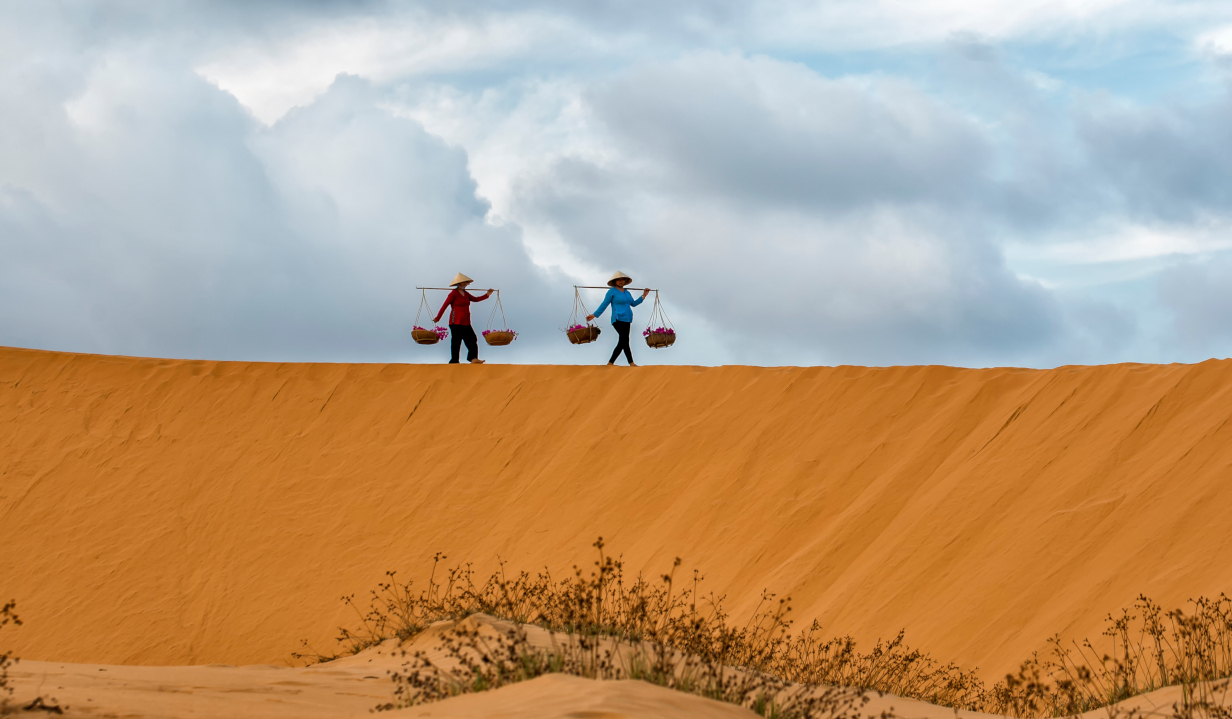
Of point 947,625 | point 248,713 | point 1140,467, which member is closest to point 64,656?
point 248,713

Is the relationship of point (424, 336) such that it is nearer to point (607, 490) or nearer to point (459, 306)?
point (459, 306)

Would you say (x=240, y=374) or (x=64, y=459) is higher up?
(x=240, y=374)

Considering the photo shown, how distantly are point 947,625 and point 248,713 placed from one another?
241 inches

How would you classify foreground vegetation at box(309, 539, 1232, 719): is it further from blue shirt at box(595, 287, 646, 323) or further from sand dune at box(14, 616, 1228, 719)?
blue shirt at box(595, 287, 646, 323)

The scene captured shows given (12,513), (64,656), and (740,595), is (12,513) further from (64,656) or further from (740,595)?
(740,595)

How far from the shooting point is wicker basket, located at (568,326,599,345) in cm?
1430

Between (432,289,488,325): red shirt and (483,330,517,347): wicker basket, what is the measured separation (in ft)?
1.45

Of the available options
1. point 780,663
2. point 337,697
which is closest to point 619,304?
point 780,663

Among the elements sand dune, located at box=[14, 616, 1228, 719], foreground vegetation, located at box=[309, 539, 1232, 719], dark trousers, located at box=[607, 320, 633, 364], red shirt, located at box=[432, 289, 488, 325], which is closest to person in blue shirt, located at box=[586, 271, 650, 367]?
dark trousers, located at box=[607, 320, 633, 364]

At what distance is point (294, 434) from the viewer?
47.0ft

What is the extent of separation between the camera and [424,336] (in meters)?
15.2

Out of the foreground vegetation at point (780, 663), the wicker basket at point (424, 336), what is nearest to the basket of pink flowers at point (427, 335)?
the wicker basket at point (424, 336)

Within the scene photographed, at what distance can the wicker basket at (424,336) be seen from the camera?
15141mm

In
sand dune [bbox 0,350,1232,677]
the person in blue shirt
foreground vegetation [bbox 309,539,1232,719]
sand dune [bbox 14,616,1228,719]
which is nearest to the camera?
sand dune [bbox 14,616,1228,719]
